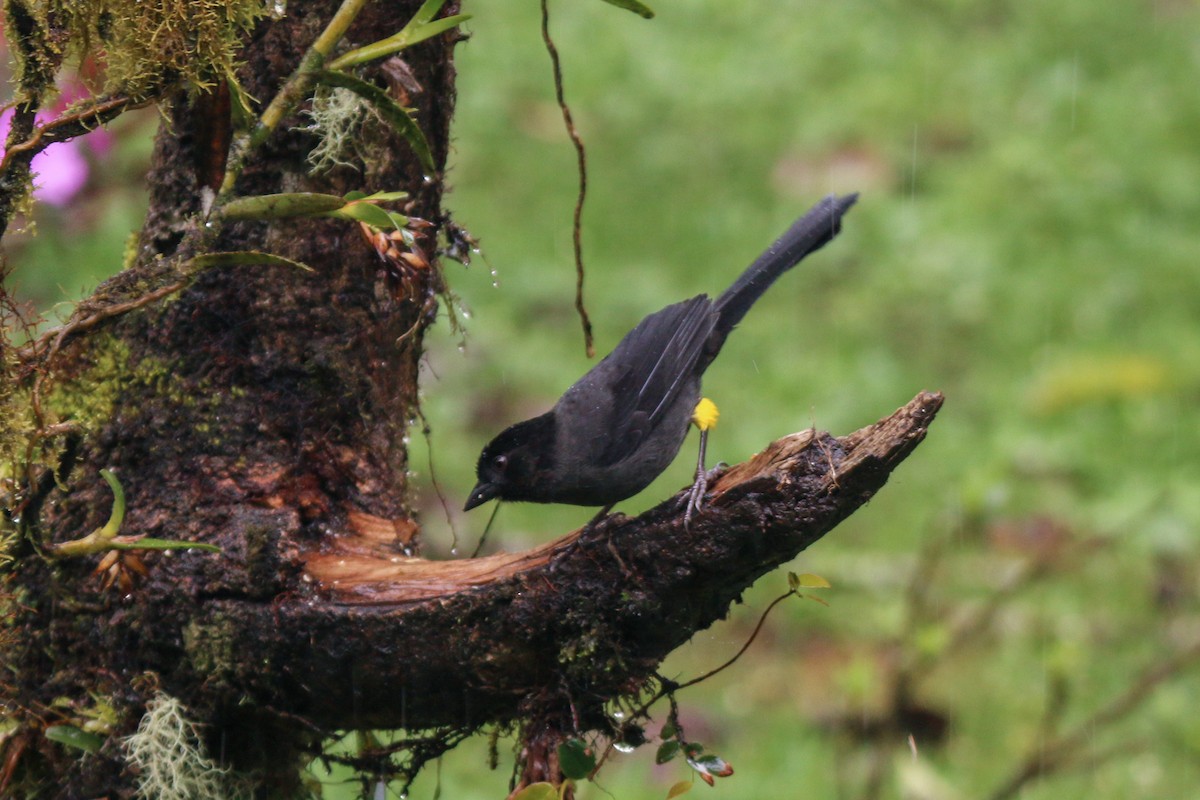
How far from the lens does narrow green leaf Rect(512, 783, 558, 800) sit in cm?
210

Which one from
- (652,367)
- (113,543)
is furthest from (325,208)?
(652,367)

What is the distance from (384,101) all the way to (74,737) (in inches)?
49.8

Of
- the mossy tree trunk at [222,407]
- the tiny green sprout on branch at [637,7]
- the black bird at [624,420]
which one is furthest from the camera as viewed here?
the black bird at [624,420]

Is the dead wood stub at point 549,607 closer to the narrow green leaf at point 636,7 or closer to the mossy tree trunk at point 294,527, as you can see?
the mossy tree trunk at point 294,527

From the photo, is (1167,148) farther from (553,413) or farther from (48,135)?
(48,135)

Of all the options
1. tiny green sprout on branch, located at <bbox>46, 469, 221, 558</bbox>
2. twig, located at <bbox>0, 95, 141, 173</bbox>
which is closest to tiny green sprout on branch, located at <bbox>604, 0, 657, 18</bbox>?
twig, located at <bbox>0, 95, 141, 173</bbox>

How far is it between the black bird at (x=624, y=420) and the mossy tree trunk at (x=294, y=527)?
521mm

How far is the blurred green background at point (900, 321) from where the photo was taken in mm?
4789

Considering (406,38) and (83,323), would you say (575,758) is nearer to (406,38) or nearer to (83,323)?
(83,323)

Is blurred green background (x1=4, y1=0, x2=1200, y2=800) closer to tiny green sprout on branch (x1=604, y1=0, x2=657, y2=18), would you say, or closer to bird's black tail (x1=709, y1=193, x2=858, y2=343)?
bird's black tail (x1=709, y1=193, x2=858, y2=343)

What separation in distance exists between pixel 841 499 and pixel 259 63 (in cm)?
142

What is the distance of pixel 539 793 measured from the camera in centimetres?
211

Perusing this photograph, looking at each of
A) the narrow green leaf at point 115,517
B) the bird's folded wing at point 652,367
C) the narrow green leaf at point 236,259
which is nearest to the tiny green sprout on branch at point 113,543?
the narrow green leaf at point 115,517

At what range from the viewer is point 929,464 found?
20.5 feet
